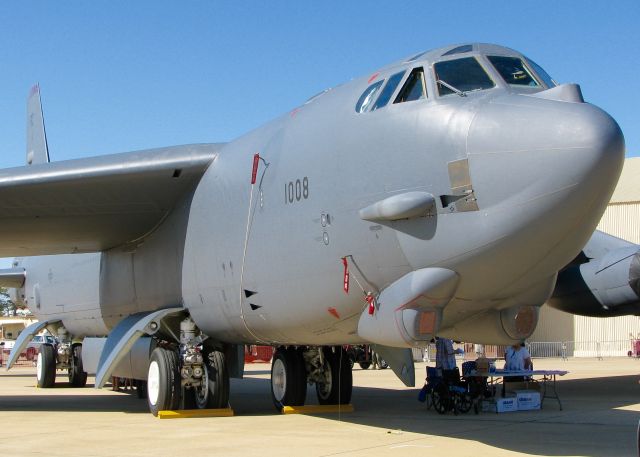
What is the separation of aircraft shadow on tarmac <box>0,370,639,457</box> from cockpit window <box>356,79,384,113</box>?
4.27m

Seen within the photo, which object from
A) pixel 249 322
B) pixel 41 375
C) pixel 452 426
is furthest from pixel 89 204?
pixel 41 375

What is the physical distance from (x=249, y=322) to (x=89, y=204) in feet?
12.5

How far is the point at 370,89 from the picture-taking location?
1107cm

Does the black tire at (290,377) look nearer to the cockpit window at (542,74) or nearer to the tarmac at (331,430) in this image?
the tarmac at (331,430)

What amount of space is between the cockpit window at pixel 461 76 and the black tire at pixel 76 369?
14.7m

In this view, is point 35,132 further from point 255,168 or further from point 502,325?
point 502,325

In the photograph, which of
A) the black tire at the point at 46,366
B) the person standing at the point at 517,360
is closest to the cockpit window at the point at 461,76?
the person standing at the point at 517,360

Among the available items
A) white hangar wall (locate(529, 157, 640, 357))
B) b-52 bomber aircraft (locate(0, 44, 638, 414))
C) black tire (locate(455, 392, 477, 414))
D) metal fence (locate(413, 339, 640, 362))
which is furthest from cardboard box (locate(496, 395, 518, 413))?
white hangar wall (locate(529, 157, 640, 357))

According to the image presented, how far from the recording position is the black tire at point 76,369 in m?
22.3

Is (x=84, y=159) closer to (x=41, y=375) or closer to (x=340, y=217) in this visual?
(x=340, y=217)

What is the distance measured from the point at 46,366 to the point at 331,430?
1273cm

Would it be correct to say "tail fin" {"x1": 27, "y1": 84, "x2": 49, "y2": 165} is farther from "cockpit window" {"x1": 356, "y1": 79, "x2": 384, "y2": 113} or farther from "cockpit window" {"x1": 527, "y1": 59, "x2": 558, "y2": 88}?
"cockpit window" {"x1": 527, "y1": 59, "x2": 558, "y2": 88}

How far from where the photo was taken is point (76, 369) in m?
22.7

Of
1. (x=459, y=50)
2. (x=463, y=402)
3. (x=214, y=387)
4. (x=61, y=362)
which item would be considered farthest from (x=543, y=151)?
(x=61, y=362)
